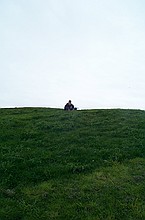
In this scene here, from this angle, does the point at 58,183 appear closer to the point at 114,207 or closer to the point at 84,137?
the point at 114,207

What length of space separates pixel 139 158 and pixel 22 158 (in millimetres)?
6790

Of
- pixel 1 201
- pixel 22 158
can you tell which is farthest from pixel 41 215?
pixel 22 158

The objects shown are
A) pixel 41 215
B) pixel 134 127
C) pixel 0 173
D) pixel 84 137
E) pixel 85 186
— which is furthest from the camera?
pixel 134 127

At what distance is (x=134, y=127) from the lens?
29.4 m

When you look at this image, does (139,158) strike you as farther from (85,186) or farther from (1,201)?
(1,201)

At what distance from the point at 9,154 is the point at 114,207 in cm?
888

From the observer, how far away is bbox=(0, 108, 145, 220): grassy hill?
15.5 meters

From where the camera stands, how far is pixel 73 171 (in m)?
19.6

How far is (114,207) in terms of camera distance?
15.5m

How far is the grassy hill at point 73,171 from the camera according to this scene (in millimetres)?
15484

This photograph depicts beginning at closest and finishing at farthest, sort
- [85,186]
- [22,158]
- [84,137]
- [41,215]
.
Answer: [41,215] < [85,186] < [22,158] < [84,137]

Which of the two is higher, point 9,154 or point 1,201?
point 9,154

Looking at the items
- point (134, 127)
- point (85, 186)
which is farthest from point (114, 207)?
point (134, 127)

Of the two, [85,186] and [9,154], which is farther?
[9,154]
